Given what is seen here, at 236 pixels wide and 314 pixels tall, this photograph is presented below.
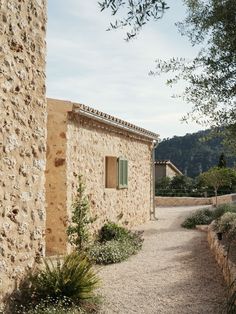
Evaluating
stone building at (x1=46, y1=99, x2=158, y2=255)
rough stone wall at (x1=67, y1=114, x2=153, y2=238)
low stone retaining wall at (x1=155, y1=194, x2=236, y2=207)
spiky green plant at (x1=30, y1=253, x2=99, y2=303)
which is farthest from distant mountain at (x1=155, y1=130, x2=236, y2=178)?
spiky green plant at (x1=30, y1=253, x2=99, y2=303)

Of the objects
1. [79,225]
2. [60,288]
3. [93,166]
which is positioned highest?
[93,166]

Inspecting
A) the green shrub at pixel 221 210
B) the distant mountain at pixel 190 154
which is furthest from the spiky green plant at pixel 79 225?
the distant mountain at pixel 190 154

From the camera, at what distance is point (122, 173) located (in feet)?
37.5

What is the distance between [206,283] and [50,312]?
2757 mm

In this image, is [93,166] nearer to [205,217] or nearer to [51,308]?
[205,217]

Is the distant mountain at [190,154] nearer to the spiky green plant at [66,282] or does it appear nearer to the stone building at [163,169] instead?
the stone building at [163,169]

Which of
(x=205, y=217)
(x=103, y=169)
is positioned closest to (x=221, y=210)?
(x=205, y=217)

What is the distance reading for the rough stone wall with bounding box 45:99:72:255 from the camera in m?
8.41

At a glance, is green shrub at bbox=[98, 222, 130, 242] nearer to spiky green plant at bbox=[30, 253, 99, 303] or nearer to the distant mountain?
spiky green plant at bbox=[30, 253, 99, 303]

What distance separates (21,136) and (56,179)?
356cm

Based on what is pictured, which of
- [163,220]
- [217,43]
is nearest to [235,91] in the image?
[217,43]

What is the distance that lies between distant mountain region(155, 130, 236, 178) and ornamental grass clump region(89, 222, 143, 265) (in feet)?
124

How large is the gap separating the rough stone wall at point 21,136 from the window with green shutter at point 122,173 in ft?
19.1

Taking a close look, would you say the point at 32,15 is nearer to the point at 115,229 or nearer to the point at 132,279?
the point at 132,279
